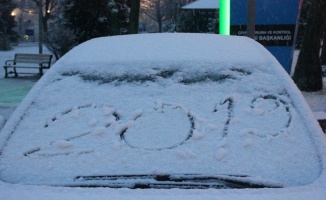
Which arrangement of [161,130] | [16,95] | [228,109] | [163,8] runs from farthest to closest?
1. [163,8]
2. [16,95]
3. [228,109]
4. [161,130]

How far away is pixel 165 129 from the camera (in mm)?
2367

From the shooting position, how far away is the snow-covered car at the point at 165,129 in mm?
2047

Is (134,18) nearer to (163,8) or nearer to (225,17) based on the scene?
(225,17)

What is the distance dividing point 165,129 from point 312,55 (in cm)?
1042

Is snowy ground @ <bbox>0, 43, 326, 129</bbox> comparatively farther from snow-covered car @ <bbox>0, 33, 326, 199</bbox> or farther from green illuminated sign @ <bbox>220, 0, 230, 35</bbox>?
snow-covered car @ <bbox>0, 33, 326, 199</bbox>

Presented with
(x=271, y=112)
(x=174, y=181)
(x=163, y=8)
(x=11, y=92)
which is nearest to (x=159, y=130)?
(x=174, y=181)

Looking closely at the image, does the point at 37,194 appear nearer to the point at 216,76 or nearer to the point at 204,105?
the point at 204,105

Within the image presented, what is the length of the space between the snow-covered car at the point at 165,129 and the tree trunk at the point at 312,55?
9298mm

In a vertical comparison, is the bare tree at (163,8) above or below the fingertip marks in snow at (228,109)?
above

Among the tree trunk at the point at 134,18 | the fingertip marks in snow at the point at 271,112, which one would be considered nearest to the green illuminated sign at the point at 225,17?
the fingertip marks in snow at the point at 271,112

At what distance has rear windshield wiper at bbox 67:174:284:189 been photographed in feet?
6.66

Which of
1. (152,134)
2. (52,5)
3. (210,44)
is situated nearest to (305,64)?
(210,44)

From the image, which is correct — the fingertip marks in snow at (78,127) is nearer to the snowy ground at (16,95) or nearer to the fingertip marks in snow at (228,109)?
the fingertip marks in snow at (228,109)

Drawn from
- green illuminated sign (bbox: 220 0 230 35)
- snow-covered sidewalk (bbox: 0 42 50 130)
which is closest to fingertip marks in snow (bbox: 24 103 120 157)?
snow-covered sidewalk (bbox: 0 42 50 130)
